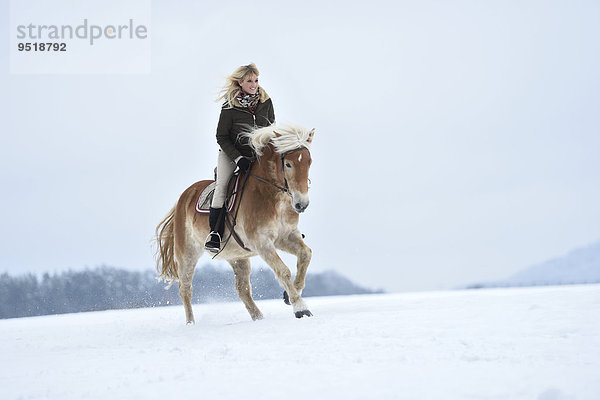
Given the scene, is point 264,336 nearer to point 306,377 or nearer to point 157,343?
point 157,343

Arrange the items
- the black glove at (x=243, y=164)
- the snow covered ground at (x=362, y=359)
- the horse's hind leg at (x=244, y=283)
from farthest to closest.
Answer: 1. the horse's hind leg at (x=244, y=283)
2. the black glove at (x=243, y=164)
3. the snow covered ground at (x=362, y=359)

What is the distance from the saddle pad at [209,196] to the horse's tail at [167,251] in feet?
4.83

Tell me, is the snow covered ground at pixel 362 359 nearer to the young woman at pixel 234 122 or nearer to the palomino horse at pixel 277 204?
the palomino horse at pixel 277 204

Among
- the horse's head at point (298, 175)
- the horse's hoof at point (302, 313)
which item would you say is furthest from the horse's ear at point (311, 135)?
the horse's hoof at point (302, 313)

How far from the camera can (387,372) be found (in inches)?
130

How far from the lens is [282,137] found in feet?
20.9

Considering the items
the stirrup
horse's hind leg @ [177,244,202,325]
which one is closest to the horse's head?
the stirrup

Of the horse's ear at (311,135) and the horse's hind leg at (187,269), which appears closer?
the horse's ear at (311,135)

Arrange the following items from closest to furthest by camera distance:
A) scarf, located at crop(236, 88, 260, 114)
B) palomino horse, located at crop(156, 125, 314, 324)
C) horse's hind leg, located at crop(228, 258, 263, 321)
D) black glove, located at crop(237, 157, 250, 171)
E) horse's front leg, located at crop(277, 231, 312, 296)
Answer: palomino horse, located at crop(156, 125, 314, 324) → horse's front leg, located at crop(277, 231, 312, 296) → black glove, located at crop(237, 157, 250, 171) → scarf, located at crop(236, 88, 260, 114) → horse's hind leg, located at crop(228, 258, 263, 321)

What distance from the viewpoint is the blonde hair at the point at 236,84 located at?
7.14m

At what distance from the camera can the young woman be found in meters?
7.10

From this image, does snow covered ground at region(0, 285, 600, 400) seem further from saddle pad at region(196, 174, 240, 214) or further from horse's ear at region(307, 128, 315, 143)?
horse's ear at region(307, 128, 315, 143)

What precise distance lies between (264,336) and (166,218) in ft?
16.5

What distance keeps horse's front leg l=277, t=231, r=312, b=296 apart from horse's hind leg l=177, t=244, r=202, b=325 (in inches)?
83.3
